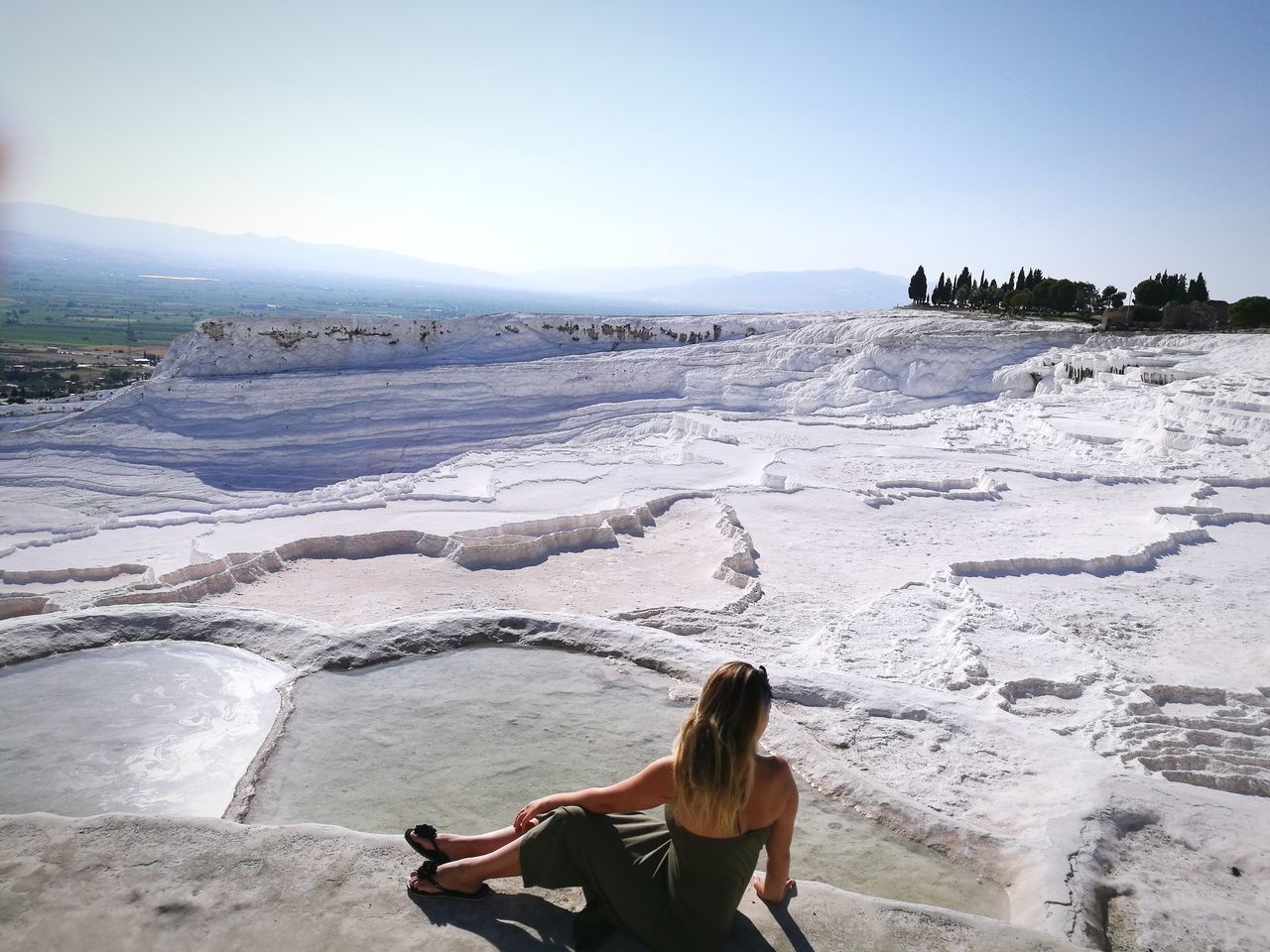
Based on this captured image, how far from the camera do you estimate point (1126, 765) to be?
3.93 meters

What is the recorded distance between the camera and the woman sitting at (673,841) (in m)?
2.02

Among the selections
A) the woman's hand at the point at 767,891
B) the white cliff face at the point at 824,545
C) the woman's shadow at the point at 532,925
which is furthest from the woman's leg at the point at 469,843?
the white cliff face at the point at 824,545

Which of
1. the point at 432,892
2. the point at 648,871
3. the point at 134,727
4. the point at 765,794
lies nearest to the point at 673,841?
the point at 648,871

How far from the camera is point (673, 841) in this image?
7.00ft

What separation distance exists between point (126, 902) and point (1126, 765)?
4115 millimetres

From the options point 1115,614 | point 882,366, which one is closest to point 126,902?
point 1115,614

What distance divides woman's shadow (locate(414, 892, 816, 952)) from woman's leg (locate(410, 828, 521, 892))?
0.05 metres

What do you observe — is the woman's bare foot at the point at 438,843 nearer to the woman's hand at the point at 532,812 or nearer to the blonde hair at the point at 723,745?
the woman's hand at the point at 532,812

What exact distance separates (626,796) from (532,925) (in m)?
0.42

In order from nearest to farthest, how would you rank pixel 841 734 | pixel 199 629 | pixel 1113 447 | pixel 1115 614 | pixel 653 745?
pixel 653 745 < pixel 841 734 < pixel 199 629 < pixel 1115 614 < pixel 1113 447

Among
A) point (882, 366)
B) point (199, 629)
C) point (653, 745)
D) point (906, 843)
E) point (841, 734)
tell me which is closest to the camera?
point (906, 843)

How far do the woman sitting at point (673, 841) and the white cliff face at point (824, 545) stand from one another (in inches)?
42.8

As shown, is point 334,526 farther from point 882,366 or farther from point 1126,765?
point 882,366

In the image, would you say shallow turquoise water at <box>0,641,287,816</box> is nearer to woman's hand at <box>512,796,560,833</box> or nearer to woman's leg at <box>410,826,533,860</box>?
woman's leg at <box>410,826,533,860</box>
